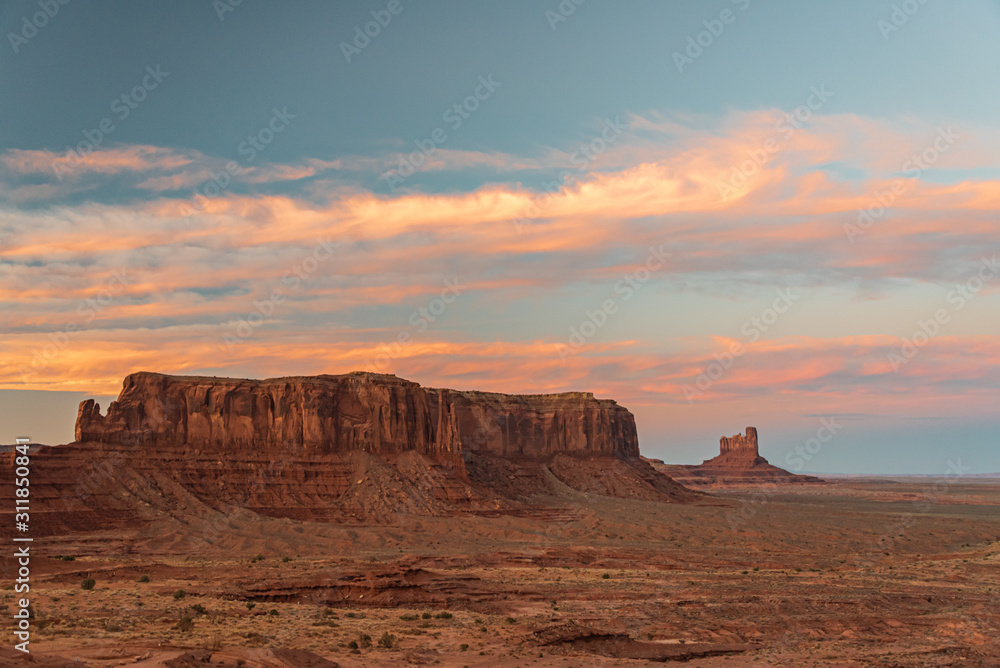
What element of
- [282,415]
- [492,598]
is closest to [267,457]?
[282,415]

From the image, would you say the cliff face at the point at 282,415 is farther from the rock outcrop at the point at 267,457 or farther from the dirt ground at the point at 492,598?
the dirt ground at the point at 492,598

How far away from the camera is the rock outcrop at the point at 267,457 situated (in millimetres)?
65812

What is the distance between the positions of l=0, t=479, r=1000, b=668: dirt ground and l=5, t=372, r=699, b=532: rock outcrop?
4.33m

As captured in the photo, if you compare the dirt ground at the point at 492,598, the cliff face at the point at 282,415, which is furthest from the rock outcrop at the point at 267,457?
the dirt ground at the point at 492,598

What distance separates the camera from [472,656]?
80.3 feet

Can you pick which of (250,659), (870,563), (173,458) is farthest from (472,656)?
(173,458)

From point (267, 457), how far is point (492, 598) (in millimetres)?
46634

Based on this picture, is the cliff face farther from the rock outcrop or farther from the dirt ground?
the dirt ground

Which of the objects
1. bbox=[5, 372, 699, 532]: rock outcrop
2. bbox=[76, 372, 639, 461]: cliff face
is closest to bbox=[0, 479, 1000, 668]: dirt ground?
bbox=[5, 372, 699, 532]: rock outcrop

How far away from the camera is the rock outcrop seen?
65812 mm

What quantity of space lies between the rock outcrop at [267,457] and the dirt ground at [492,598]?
4327 millimetres

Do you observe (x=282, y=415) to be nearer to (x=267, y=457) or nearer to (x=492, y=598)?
(x=267, y=457)

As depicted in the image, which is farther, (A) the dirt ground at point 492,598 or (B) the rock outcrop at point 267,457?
(B) the rock outcrop at point 267,457

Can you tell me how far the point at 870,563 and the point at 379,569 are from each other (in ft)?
97.9
